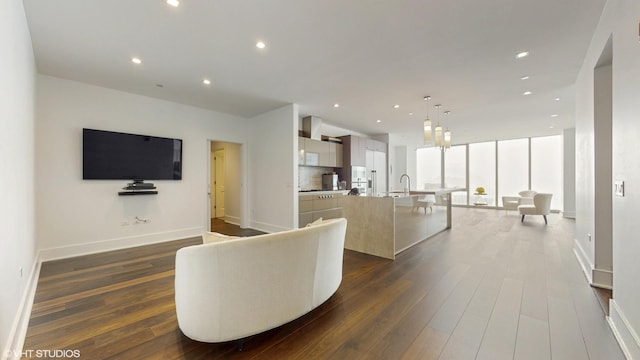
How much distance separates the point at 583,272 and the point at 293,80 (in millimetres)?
Result: 4605

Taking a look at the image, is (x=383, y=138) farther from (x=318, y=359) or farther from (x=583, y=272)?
(x=318, y=359)

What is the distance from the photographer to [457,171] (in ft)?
33.8

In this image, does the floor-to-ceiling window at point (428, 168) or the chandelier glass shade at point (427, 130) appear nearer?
the chandelier glass shade at point (427, 130)

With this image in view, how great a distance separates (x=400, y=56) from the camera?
3.15m

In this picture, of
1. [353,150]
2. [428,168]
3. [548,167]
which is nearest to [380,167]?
[353,150]

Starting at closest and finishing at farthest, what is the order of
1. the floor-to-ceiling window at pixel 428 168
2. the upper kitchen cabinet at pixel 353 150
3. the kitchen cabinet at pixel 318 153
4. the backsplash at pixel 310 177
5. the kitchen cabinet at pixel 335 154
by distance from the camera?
the kitchen cabinet at pixel 318 153, the backsplash at pixel 310 177, the kitchen cabinet at pixel 335 154, the upper kitchen cabinet at pixel 353 150, the floor-to-ceiling window at pixel 428 168

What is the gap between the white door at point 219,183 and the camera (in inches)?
297

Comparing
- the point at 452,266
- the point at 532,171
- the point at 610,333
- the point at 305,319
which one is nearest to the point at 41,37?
the point at 305,319

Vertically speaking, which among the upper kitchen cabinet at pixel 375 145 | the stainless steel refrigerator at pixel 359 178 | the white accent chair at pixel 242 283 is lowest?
the white accent chair at pixel 242 283

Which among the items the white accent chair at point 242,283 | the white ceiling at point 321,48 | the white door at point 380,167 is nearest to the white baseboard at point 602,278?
the white ceiling at point 321,48

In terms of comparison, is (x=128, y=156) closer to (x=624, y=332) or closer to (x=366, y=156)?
(x=366, y=156)

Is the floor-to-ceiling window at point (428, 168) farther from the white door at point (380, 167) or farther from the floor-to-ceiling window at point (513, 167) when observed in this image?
the white door at point (380, 167)

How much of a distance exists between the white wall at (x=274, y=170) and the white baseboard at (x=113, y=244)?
143 cm

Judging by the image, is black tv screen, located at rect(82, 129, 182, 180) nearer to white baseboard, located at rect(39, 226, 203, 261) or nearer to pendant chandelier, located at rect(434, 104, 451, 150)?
white baseboard, located at rect(39, 226, 203, 261)
